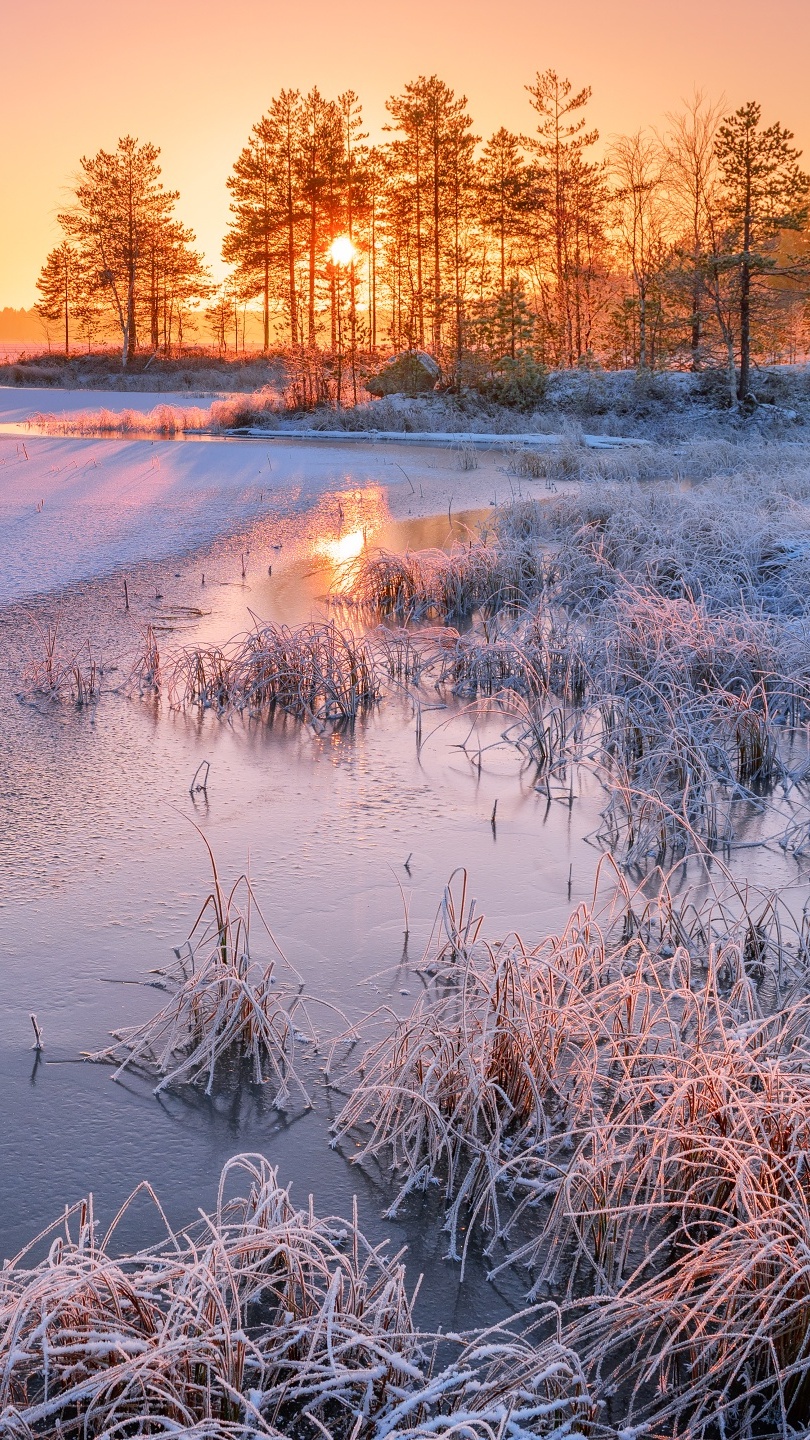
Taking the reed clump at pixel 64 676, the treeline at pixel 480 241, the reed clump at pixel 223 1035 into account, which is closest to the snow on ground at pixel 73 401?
the treeline at pixel 480 241

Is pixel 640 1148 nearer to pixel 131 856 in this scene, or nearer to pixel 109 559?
pixel 131 856

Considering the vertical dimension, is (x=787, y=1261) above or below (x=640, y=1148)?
above

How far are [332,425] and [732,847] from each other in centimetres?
2645

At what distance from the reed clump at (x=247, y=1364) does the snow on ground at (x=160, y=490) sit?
24.3 ft

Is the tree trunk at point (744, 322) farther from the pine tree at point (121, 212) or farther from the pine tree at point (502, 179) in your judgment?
the pine tree at point (121, 212)

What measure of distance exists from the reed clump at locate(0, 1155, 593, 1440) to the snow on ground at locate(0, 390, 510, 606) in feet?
24.3

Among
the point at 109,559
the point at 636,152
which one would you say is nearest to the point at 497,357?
the point at 636,152

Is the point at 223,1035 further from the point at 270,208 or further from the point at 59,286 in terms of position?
the point at 59,286

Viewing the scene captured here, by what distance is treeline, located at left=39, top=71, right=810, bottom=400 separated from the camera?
31.8m

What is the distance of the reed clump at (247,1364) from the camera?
6.23 ft

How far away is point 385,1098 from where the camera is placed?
2.91m

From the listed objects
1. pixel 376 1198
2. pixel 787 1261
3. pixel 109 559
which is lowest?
A: pixel 376 1198

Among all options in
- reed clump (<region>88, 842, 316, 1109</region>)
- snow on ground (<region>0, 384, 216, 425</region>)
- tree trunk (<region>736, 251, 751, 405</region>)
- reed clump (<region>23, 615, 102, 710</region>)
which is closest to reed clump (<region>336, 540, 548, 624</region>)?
reed clump (<region>23, 615, 102, 710</region>)

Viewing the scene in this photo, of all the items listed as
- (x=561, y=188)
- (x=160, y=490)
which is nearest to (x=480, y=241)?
(x=561, y=188)
